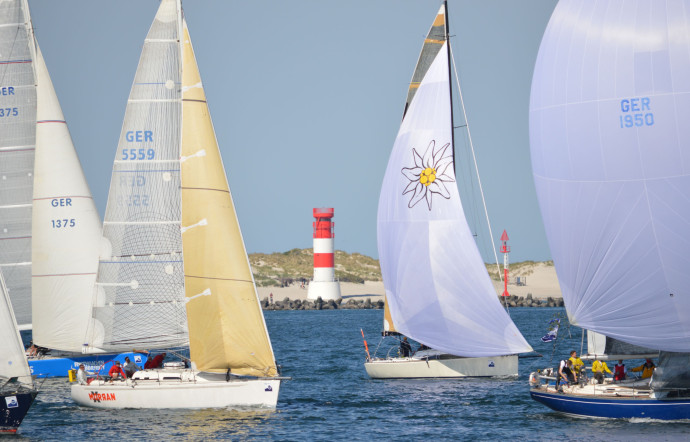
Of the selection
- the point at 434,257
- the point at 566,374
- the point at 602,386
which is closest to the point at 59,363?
the point at 434,257

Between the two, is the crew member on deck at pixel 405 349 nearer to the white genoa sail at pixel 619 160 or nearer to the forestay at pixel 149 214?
the forestay at pixel 149 214

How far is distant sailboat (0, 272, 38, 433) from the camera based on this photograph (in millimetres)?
26672

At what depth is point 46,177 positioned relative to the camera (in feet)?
120

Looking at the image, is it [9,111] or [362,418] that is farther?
[9,111]

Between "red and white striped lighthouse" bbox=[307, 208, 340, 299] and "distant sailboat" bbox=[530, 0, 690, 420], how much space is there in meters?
66.5

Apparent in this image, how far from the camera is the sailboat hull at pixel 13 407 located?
87.7ft

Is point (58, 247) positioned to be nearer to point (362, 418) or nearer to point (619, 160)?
point (362, 418)

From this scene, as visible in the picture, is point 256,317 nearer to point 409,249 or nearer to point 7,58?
point 409,249

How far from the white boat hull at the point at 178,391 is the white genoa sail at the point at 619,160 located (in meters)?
8.22

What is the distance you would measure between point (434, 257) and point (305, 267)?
112772 millimetres

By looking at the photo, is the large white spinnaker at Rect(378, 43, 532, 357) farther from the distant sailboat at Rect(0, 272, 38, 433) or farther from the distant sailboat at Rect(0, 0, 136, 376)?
the distant sailboat at Rect(0, 272, 38, 433)

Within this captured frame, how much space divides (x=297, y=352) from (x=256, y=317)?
992 inches

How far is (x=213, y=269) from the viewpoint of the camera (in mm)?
29781

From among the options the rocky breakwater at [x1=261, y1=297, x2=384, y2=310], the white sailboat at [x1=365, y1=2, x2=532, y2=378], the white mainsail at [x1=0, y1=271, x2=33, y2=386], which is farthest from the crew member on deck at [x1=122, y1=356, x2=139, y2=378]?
the rocky breakwater at [x1=261, y1=297, x2=384, y2=310]
